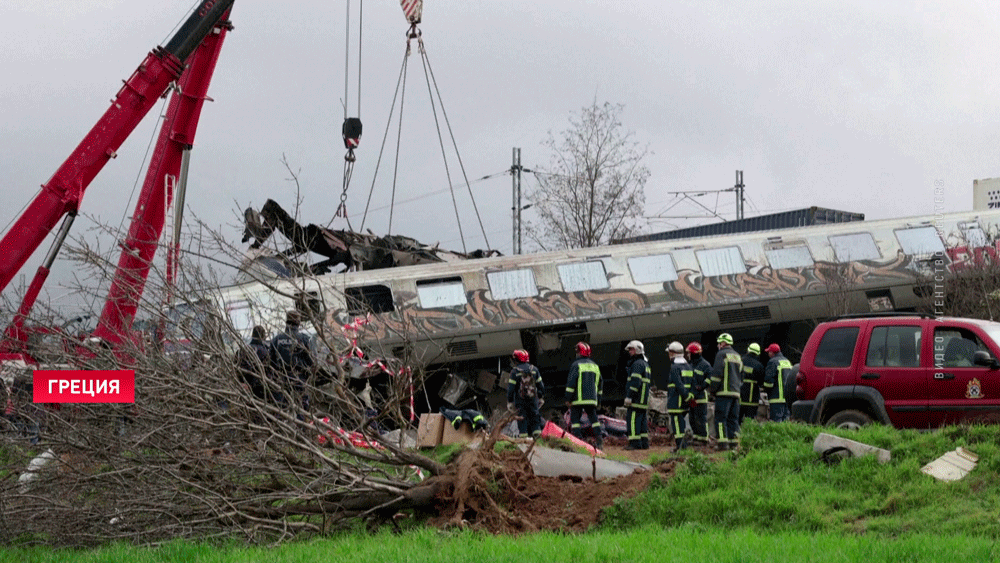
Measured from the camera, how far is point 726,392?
14.4 metres

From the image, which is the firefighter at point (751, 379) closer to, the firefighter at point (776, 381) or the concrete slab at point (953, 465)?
the firefighter at point (776, 381)

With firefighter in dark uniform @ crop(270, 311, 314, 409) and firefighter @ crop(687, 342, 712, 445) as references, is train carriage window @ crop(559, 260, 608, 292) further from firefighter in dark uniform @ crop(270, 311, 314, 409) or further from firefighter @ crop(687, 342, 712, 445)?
firefighter in dark uniform @ crop(270, 311, 314, 409)

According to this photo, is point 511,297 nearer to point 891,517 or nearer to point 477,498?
point 477,498

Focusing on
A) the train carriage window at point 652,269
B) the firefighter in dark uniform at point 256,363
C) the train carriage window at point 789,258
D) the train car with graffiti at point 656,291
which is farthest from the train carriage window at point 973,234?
the firefighter in dark uniform at point 256,363

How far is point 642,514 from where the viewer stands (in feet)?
29.8

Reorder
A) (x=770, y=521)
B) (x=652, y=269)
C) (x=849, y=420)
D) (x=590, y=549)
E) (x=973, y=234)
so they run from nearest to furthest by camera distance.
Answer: (x=590, y=549) → (x=770, y=521) → (x=849, y=420) → (x=652, y=269) → (x=973, y=234)

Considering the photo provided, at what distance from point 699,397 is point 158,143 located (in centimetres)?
863

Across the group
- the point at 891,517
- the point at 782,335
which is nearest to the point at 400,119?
the point at 782,335

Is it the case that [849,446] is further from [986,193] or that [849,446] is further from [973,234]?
[986,193]

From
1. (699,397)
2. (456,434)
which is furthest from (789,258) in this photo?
(456,434)

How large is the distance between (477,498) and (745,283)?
1194cm

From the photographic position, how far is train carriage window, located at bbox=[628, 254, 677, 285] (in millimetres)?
20047

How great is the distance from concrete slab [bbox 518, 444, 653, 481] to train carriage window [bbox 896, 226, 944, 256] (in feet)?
39.6

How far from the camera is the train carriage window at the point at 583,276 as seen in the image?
19.8 metres
